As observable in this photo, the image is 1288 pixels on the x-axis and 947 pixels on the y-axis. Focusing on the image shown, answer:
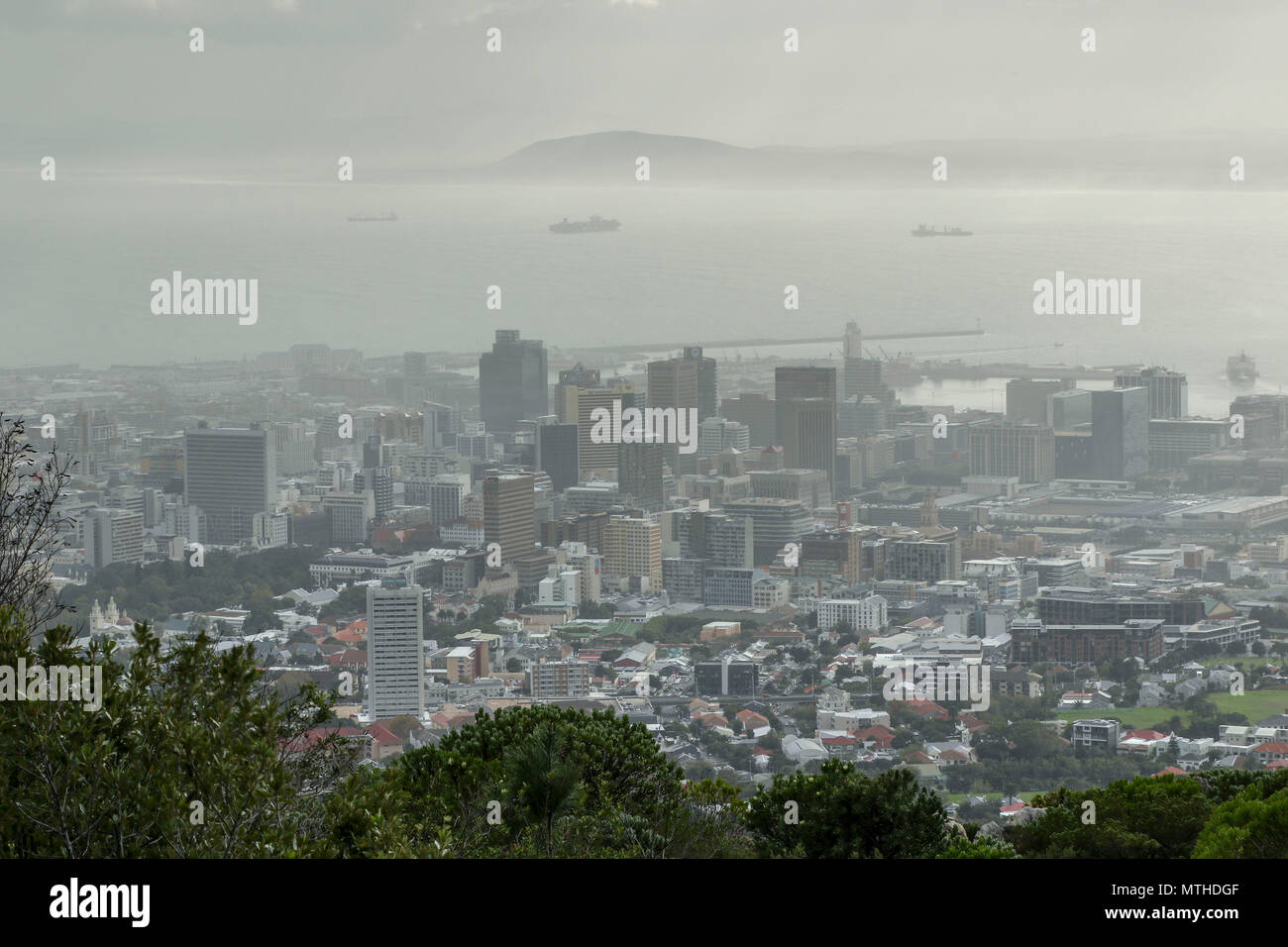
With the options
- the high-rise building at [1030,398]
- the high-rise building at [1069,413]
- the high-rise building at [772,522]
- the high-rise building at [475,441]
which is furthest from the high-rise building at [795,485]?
the high-rise building at [475,441]

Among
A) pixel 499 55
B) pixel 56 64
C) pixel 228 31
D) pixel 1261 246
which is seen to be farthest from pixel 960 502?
pixel 56 64

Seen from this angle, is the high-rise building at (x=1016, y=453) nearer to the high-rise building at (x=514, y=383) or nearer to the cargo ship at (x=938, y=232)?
the cargo ship at (x=938, y=232)

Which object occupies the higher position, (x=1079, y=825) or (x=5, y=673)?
(x=5, y=673)

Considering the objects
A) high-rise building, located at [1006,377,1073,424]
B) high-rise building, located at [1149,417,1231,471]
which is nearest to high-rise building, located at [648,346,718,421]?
high-rise building, located at [1006,377,1073,424]

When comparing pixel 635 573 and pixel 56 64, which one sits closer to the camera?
pixel 635 573

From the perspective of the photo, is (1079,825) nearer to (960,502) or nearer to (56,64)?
(960,502)
